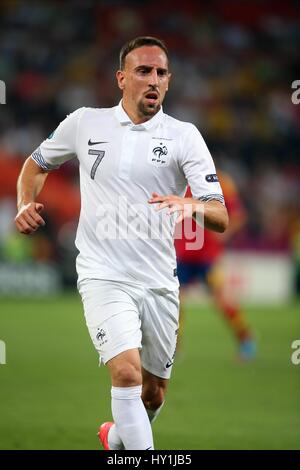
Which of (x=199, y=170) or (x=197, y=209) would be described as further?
(x=199, y=170)

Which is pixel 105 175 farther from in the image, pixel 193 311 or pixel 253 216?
pixel 253 216

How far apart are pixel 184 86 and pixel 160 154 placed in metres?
17.8

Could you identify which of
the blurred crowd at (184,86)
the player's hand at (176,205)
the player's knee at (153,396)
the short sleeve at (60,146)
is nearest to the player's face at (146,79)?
the short sleeve at (60,146)

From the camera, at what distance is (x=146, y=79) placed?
16.8ft

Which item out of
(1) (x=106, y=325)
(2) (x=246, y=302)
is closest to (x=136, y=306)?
(1) (x=106, y=325)

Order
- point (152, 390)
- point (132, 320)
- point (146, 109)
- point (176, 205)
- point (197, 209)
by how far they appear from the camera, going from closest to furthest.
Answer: point (176, 205) < point (197, 209) < point (132, 320) < point (146, 109) < point (152, 390)

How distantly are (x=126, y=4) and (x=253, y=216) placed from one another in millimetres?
7270

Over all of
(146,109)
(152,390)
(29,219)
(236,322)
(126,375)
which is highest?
(146,109)

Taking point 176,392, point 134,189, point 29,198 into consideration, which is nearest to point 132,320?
point 134,189

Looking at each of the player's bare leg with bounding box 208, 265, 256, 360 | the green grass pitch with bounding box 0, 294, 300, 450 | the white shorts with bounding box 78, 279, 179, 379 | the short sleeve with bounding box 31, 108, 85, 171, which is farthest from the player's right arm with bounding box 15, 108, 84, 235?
the player's bare leg with bounding box 208, 265, 256, 360

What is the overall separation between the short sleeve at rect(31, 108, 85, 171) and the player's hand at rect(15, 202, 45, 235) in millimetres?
463

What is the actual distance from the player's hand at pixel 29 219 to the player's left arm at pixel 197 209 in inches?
26.6

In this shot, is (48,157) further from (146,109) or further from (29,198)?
(146,109)

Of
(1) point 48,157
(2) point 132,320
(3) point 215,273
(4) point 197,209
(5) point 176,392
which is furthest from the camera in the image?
(3) point 215,273
